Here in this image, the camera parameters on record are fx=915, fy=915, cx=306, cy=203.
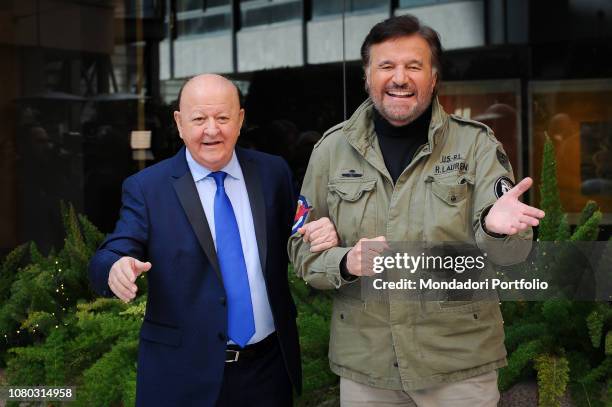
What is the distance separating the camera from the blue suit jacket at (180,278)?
283cm

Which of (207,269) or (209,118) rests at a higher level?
(209,118)

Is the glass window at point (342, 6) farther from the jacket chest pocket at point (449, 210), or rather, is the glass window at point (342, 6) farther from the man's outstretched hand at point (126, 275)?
the man's outstretched hand at point (126, 275)

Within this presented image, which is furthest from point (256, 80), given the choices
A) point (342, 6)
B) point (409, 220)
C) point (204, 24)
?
point (409, 220)

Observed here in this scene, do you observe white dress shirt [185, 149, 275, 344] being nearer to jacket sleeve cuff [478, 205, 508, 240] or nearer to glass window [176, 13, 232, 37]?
jacket sleeve cuff [478, 205, 508, 240]

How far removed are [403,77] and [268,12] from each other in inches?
197

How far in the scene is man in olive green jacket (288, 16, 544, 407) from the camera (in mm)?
2633

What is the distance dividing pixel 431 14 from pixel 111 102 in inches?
113

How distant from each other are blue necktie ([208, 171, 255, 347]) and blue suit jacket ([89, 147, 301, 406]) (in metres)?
0.04

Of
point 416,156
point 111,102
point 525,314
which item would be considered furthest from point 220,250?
point 111,102

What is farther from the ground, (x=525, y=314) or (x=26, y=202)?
(x=26, y=202)

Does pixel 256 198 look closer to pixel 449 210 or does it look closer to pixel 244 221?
pixel 244 221

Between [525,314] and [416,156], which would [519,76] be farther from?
[416,156]

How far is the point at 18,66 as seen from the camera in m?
7.84

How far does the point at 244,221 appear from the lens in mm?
2947
